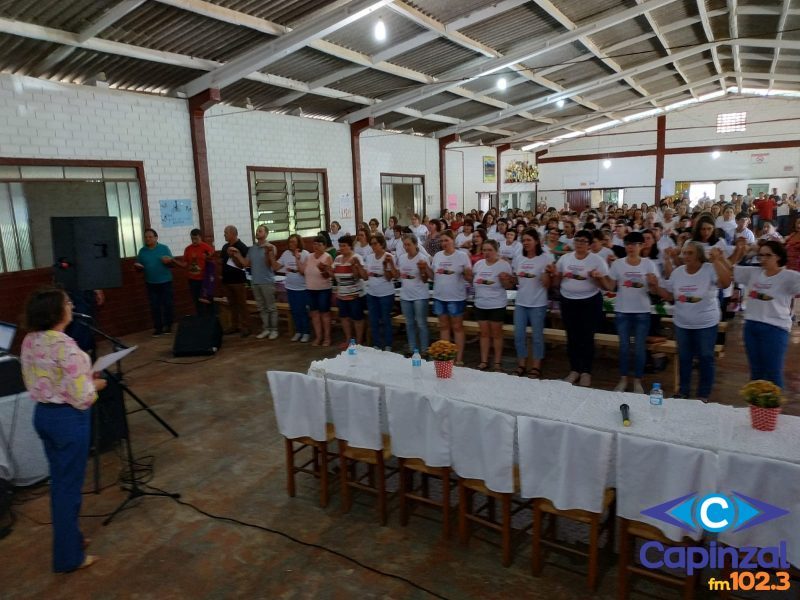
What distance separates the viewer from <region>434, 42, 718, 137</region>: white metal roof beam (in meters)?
13.0

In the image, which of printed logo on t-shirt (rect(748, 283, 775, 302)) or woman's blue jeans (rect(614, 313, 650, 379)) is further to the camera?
woman's blue jeans (rect(614, 313, 650, 379))

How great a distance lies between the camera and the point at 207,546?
3312mm

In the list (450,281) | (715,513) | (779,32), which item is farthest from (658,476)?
(779,32)

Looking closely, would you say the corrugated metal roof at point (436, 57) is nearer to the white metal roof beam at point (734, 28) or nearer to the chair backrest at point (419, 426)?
the white metal roof beam at point (734, 28)

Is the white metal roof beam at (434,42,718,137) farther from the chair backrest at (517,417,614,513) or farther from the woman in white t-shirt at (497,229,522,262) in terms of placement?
the chair backrest at (517,417,614,513)

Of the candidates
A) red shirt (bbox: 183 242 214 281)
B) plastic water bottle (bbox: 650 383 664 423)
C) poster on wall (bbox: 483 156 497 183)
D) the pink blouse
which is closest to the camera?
the pink blouse

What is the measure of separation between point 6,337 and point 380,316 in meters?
3.95

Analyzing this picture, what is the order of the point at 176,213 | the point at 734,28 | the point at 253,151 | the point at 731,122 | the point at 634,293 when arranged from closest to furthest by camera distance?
the point at 634,293
the point at 176,213
the point at 253,151
the point at 734,28
the point at 731,122

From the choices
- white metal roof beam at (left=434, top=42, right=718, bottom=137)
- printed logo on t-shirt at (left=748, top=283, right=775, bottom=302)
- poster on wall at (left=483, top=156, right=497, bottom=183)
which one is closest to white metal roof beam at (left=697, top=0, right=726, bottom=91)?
white metal roof beam at (left=434, top=42, right=718, bottom=137)

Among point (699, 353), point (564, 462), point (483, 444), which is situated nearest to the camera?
point (564, 462)

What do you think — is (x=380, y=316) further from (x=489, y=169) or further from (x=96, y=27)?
(x=489, y=169)

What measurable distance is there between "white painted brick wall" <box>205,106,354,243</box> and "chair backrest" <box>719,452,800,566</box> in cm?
900

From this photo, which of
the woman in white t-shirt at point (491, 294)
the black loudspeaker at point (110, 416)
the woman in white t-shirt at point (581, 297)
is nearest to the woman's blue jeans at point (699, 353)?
the woman in white t-shirt at point (581, 297)

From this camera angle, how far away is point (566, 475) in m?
2.71
